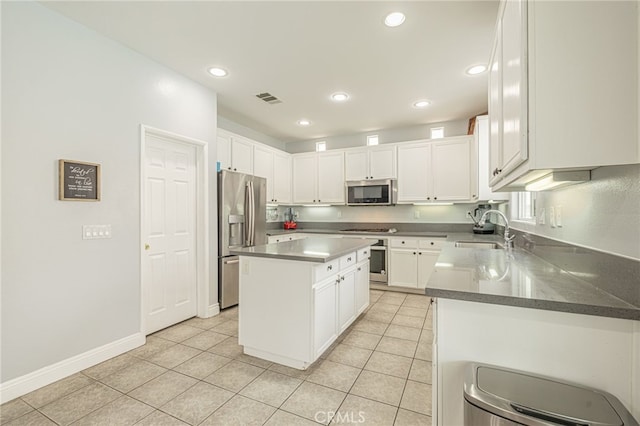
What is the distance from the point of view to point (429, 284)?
1.30 m

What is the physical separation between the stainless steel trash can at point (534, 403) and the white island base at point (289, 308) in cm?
131

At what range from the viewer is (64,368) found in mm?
2111

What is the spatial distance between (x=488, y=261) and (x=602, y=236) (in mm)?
748

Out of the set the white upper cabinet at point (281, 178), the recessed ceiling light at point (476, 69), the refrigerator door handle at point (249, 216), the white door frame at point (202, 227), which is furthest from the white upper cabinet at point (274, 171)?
the recessed ceiling light at point (476, 69)

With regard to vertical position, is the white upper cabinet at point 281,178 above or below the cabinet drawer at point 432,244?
above

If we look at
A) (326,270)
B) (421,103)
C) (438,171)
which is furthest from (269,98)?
(438,171)

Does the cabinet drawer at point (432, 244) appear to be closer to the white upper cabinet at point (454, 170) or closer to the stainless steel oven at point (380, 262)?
the stainless steel oven at point (380, 262)

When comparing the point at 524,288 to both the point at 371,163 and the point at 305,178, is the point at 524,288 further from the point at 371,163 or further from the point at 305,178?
the point at 305,178

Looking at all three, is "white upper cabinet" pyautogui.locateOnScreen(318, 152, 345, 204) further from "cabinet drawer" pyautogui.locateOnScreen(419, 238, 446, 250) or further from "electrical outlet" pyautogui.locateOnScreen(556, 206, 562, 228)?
"electrical outlet" pyautogui.locateOnScreen(556, 206, 562, 228)

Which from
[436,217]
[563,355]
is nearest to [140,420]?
[563,355]

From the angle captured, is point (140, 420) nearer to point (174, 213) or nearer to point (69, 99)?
point (174, 213)

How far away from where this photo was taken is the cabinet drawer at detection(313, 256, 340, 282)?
221 centimetres

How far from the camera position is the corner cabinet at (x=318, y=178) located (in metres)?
5.13

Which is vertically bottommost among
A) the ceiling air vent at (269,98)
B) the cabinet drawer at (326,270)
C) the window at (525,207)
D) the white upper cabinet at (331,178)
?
the cabinet drawer at (326,270)
